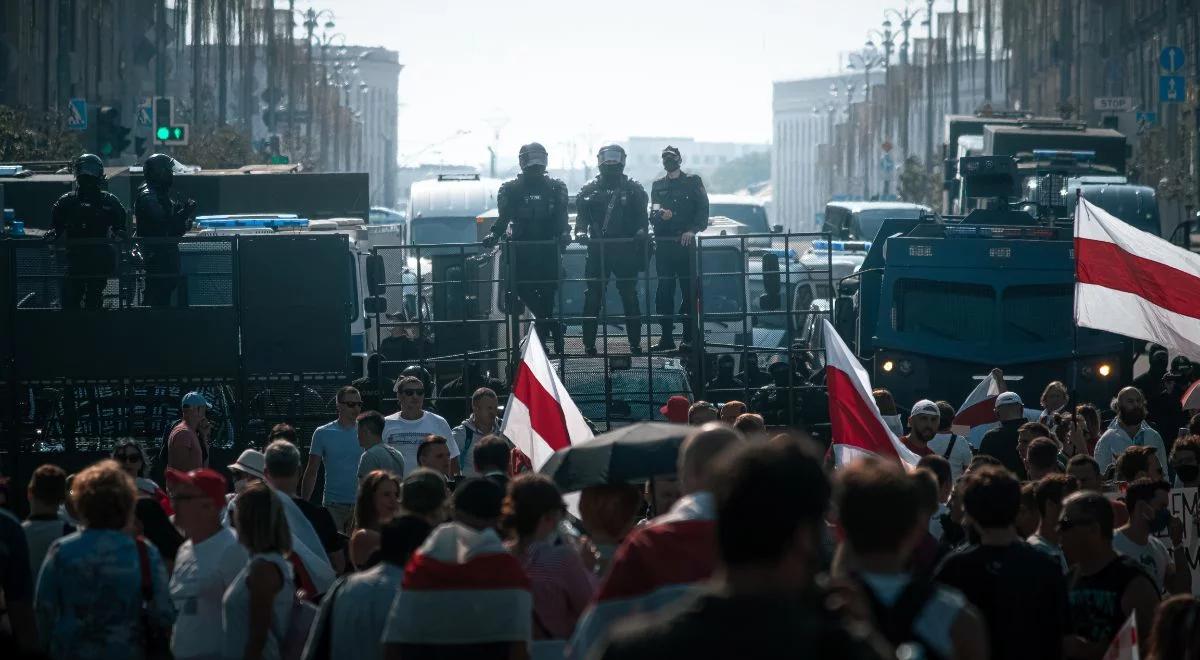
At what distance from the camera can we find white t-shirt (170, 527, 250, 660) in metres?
6.83

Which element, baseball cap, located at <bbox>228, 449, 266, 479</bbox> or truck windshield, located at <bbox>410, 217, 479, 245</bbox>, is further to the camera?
truck windshield, located at <bbox>410, 217, 479, 245</bbox>

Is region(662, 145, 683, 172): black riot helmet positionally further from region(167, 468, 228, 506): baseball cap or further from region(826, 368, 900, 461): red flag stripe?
region(167, 468, 228, 506): baseball cap

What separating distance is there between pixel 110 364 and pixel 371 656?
981 centimetres

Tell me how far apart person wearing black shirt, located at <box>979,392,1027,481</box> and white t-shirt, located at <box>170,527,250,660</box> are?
6704 mm

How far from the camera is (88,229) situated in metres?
16.6

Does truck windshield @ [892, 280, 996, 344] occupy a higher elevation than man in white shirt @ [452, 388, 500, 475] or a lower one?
higher

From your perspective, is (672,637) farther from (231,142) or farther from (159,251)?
(231,142)

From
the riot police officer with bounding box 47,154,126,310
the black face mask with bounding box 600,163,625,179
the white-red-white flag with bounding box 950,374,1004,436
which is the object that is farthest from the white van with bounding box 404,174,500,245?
the white-red-white flag with bounding box 950,374,1004,436

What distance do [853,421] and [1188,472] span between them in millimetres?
1847

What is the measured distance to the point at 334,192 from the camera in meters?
26.2

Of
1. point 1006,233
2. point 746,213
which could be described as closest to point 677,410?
point 1006,233

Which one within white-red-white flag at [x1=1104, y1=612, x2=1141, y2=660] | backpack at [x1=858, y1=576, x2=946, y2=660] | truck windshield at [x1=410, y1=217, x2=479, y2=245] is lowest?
white-red-white flag at [x1=1104, y1=612, x2=1141, y2=660]

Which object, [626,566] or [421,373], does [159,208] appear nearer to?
[421,373]

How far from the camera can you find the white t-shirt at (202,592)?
22.4 feet
